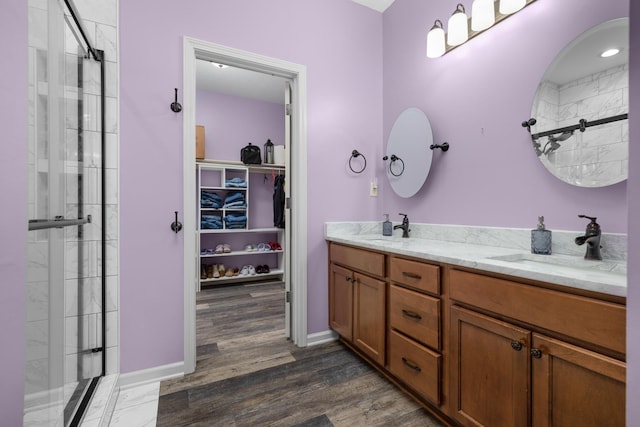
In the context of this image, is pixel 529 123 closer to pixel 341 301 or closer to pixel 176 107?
pixel 341 301

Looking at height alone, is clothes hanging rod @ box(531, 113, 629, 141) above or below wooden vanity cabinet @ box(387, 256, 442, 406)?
above

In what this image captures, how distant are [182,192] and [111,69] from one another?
0.80 meters

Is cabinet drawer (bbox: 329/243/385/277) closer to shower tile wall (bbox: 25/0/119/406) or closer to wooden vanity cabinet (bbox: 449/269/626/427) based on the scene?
wooden vanity cabinet (bbox: 449/269/626/427)

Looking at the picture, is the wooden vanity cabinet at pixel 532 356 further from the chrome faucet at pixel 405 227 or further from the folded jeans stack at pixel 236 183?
the folded jeans stack at pixel 236 183

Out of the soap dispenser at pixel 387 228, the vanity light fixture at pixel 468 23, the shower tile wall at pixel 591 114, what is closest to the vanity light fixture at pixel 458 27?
the vanity light fixture at pixel 468 23

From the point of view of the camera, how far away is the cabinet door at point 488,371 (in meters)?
1.00

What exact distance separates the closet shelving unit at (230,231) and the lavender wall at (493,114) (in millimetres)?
2406

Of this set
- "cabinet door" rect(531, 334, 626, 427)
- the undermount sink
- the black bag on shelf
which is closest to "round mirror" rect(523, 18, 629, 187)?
the undermount sink

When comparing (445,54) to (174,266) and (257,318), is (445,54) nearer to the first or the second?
(174,266)

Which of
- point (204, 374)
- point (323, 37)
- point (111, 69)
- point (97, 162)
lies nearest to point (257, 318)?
point (204, 374)

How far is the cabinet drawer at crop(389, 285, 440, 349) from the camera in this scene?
4.39ft

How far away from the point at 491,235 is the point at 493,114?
28.1 inches

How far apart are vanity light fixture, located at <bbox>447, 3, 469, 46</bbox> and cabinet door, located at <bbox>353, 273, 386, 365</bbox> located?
159 cm

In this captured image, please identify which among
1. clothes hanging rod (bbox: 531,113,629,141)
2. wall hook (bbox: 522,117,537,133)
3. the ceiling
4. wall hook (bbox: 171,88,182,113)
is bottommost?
clothes hanging rod (bbox: 531,113,629,141)
